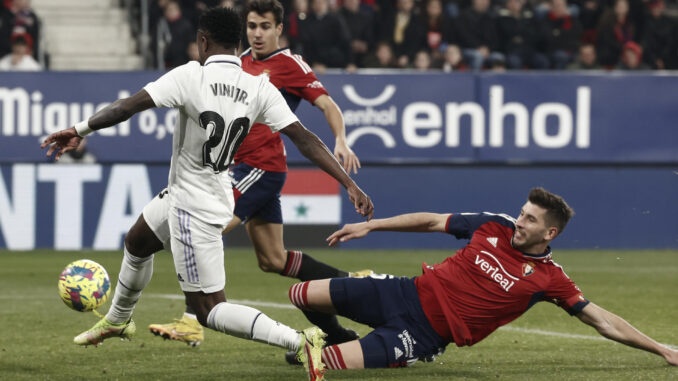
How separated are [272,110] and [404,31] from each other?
10.9 metres

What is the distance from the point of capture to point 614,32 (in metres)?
16.7

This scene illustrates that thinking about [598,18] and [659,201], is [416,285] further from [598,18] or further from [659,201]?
[598,18]

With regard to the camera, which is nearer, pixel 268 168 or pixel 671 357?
pixel 671 357

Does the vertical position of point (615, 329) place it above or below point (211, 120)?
below

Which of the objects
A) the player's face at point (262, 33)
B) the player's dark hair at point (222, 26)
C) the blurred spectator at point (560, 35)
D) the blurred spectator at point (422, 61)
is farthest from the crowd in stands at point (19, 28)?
the player's dark hair at point (222, 26)

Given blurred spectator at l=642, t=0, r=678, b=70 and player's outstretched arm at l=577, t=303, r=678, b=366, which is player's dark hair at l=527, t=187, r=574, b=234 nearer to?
player's outstretched arm at l=577, t=303, r=678, b=366

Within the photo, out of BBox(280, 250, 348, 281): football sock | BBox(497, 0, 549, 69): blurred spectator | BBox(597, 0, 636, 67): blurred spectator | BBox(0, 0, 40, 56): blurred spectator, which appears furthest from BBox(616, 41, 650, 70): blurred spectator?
BBox(280, 250, 348, 281): football sock

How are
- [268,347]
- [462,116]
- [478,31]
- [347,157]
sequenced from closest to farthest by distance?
1. [347,157]
2. [268,347]
3. [462,116]
4. [478,31]

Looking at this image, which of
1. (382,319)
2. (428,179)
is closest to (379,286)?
(382,319)

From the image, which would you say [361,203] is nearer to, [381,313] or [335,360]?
[381,313]

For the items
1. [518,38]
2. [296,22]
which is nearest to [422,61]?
→ [518,38]

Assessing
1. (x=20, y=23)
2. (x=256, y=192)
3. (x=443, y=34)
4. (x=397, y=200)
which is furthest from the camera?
(x=443, y=34)

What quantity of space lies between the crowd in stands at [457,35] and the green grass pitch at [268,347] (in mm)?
4934

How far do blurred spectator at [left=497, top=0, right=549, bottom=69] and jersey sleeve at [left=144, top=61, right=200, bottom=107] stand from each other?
1127cm
